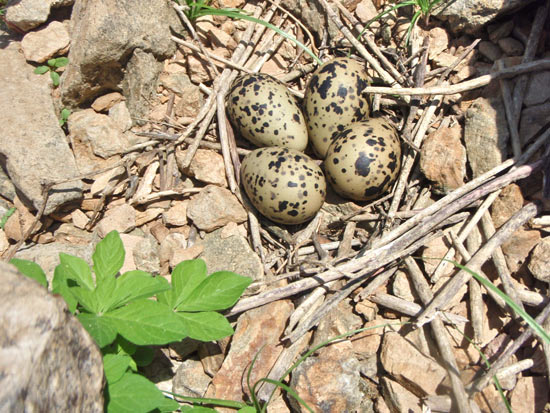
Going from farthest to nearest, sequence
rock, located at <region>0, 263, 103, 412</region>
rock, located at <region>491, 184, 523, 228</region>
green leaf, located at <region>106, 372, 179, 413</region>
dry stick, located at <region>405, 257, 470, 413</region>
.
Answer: rock, located at <region>491, 184, 523, 228</region> < dry stick, located at <region>405, 257, 470, 413</region> < green leaf, located at <region>106, 372, 179, 413</region> < rock, located at <region>0, 263, 103, 412</region>

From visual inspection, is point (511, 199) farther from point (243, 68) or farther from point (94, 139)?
point (94, 139)

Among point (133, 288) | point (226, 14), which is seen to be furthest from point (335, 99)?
point (133, 288)

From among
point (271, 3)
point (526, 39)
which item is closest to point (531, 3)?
point (526, 39)

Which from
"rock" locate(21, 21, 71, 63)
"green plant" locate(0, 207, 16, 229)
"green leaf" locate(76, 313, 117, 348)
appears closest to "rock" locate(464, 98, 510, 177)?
"green leaf" locate(76, 313, 117, 348)

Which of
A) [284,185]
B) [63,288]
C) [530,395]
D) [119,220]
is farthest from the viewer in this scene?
[119,220]

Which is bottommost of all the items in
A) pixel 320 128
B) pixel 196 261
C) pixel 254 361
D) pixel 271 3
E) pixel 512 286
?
pixel 254 361

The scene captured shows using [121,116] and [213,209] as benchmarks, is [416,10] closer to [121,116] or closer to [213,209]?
[213,209]

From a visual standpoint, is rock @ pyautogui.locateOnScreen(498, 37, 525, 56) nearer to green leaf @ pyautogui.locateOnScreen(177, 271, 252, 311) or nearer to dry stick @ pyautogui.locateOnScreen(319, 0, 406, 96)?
dry stick @ pyautogui.locateOnScreen(319, 0, 406, 96)
